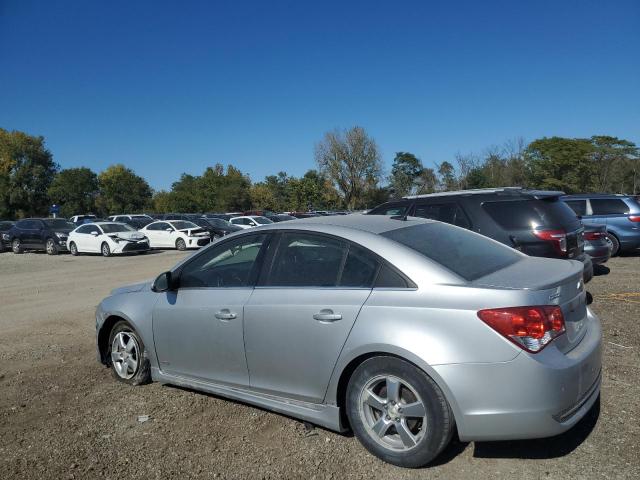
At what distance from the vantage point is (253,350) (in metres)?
3.71

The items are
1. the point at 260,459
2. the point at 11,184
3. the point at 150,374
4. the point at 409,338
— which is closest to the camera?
the point at 409,338

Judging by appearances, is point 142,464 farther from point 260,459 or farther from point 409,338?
point 409,338

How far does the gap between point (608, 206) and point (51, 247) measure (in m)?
22.9

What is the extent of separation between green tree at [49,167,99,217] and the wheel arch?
71200 mm

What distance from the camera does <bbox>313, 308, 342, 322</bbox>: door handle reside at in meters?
3.29

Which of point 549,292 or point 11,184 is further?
point 11,184

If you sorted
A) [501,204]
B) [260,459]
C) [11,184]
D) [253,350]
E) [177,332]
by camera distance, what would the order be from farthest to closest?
[11,184] → [501,204] → [177,332] → [253,350] → [260,459]

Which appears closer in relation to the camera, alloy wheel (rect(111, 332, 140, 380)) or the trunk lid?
the trunk lid

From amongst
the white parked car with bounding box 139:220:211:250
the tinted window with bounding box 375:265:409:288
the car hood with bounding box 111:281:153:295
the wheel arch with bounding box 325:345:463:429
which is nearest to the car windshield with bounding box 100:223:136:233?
the white parked car with bounding box 139:220:211:250

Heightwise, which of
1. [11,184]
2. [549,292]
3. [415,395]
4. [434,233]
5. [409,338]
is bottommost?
[415,395]

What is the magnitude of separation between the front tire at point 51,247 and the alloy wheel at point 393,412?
953 inches

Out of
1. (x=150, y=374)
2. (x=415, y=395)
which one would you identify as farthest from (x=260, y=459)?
(x=150, y=374)

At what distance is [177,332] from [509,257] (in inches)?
107

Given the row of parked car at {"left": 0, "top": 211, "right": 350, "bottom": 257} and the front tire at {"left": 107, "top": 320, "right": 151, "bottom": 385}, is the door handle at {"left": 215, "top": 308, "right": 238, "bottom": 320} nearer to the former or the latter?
the front tire at {"left": 107, "top": 320, "right": 151, "bottom": 385}
